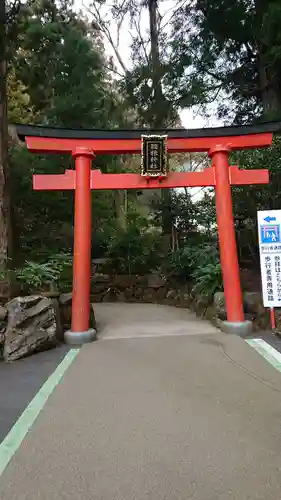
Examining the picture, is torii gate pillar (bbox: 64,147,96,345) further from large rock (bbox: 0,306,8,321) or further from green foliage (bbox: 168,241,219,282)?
green foliage (bbox: 168,241,219,282)

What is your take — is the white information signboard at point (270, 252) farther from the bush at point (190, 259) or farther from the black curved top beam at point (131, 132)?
the bush at point (190, 259)

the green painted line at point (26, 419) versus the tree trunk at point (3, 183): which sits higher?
the tree trunk at point (3, 183)

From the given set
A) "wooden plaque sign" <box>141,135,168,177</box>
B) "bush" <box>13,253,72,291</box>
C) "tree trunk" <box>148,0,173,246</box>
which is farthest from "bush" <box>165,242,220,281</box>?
"bush" <box>13,253,72,291</box>

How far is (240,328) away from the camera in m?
5.61

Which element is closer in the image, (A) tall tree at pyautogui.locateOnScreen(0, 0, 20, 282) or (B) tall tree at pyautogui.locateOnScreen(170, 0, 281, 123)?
(A) tall tree at pyautogui.locateOnScreen(0, 0, 20, 282)

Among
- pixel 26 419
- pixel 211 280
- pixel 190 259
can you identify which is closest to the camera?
pixel 26 419

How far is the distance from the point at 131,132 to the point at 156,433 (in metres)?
5.16

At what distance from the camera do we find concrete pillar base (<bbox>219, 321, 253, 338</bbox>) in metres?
5.59

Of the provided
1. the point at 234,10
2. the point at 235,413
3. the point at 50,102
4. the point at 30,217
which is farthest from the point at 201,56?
the point at 235,413

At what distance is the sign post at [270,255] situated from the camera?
5.68 m

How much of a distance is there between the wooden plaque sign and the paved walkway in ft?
10.5

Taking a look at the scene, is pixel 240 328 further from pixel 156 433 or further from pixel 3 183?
pixel 3 183

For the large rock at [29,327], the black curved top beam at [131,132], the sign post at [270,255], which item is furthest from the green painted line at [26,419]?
the black curved top beam at [131,132]

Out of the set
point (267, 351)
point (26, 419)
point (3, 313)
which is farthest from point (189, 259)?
point (26, 419)
